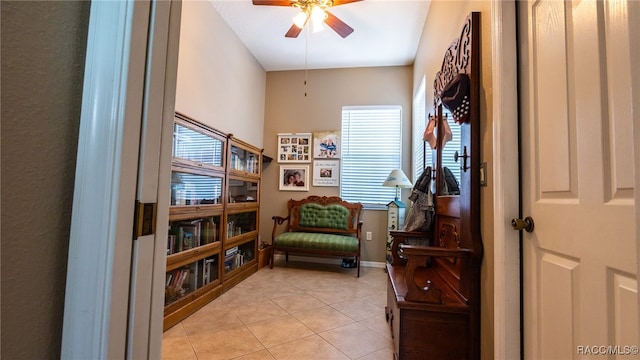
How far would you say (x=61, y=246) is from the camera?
0.47 metres

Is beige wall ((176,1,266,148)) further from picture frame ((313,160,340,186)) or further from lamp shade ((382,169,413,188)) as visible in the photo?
lamp shade ((382,169,413,188))

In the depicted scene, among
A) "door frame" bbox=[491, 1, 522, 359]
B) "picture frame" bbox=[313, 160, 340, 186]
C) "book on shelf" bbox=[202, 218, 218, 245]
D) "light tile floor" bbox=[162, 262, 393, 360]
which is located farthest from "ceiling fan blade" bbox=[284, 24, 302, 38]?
"light tile floor" bbox=[162, 262, 393, 360]

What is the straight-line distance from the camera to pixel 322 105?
4.20 metres

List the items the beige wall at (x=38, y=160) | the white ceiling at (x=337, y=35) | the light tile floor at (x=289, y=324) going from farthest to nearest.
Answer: the white ceiling at (x=337, y=35) → the light tile floor at (x=289, y=324) → the beige wall at (x=38, y=160)

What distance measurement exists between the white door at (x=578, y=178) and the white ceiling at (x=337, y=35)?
204 cm

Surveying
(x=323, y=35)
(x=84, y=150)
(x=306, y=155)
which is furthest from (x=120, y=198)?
(x=306, y=155)

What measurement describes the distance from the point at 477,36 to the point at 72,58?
5.57 feet

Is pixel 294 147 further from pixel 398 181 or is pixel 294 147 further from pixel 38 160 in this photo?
pixel 38 160

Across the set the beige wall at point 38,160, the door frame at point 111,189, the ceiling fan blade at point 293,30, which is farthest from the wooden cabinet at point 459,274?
the ceiling fan blade at point 293,30

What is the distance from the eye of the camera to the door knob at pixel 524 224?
1.09 m

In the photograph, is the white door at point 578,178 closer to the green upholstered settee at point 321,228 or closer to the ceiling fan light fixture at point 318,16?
the ceiling fan light fixture at point 318,16

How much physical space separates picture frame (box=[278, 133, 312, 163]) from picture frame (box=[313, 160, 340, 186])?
0.20 metres

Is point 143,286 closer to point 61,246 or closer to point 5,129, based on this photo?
point 61,246

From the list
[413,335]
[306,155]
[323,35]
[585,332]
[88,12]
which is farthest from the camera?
[306,155]
